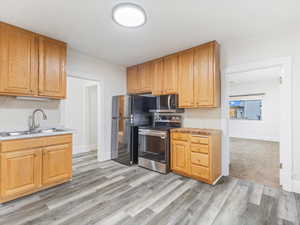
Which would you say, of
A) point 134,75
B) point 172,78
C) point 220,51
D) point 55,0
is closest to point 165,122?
point 172,78

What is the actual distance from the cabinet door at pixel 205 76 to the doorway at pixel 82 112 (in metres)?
2.86

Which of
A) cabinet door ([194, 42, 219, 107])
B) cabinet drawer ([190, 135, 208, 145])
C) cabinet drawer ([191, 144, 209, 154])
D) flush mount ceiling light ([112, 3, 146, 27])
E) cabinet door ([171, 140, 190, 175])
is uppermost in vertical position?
flush mount ceiling light ([112, 3, 146, 27])

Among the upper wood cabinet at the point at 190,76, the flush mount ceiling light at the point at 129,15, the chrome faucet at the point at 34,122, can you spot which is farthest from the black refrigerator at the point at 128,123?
the flush mount ceiling light at the point at 129,15

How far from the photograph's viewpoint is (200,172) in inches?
105

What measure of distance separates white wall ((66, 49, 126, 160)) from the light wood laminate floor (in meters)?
1.26

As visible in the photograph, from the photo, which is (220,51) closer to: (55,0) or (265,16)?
(265,16)

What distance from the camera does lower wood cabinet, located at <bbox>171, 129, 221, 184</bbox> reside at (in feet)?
8.49

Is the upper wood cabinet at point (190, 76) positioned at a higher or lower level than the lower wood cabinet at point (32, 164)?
higher

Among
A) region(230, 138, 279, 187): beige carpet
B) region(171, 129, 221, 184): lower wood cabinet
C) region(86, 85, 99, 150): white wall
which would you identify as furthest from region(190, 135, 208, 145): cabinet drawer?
region(86, 85, 99, 150): white wall

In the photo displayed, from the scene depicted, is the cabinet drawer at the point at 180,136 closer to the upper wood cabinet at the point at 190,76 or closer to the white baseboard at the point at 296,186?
the upper wood cabinet at the point at 190,76

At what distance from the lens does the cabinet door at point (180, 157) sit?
286 centimetres

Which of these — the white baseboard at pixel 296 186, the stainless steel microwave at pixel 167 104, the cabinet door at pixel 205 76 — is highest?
the cabinet door at pixel 205 76

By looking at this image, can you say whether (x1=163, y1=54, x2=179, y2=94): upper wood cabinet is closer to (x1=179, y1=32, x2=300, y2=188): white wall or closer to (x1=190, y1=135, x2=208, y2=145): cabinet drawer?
(x1=179, y1=32, x2=300, y2=188): white wall

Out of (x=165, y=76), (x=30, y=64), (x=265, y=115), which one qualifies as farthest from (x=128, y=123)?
(x=265, y=115)
